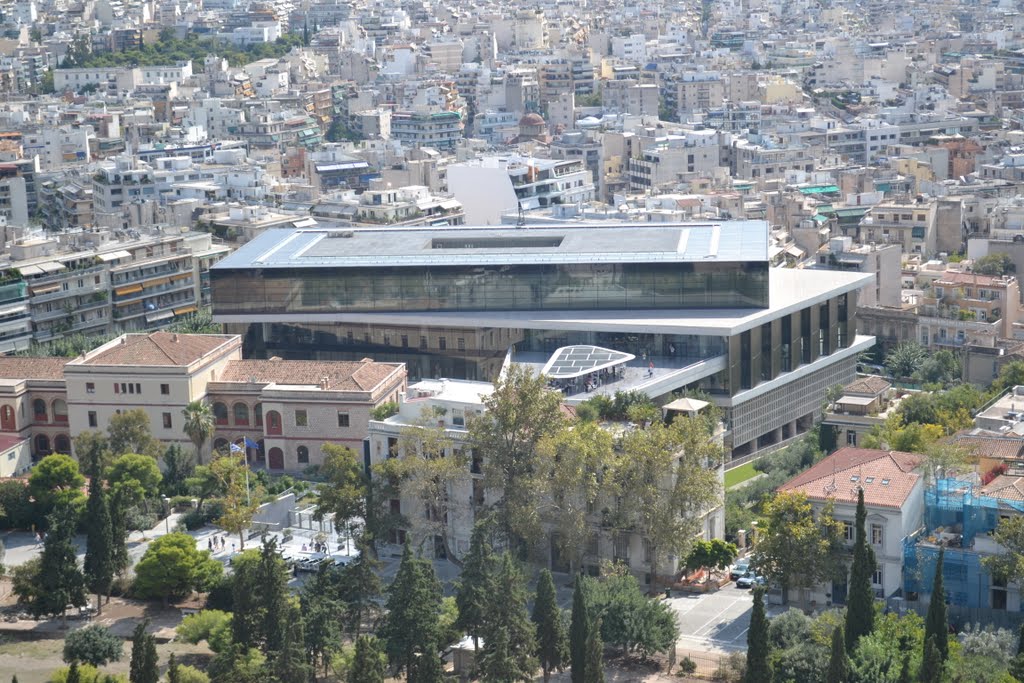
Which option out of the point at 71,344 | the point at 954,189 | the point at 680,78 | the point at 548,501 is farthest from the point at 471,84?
the point at 548,501

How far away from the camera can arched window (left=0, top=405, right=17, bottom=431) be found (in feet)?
218

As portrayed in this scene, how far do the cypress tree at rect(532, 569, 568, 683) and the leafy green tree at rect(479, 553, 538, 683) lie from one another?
27 centimetres

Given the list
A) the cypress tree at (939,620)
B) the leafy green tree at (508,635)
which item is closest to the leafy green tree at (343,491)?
the leafy green tree at (508,635)

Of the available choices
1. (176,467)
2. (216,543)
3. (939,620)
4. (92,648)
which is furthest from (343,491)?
(939,620)

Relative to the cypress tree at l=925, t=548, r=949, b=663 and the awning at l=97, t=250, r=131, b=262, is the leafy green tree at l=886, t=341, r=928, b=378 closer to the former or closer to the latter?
the cypress tree at l=925, t=548, r=949, b=663

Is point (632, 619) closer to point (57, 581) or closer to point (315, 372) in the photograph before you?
point (57, 581)

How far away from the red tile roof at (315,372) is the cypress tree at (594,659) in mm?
18759

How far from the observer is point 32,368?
6762cm

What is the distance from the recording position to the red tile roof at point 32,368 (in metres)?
67.1

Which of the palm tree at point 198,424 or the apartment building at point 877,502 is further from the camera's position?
the palm tree at point 198,424

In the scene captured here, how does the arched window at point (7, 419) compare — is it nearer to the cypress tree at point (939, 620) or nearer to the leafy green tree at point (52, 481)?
the leafy green tree at point (52, 481)

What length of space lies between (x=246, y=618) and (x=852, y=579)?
14.1 metres

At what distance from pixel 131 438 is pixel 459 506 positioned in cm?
1275

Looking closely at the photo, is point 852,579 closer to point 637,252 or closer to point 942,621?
point 942,621
